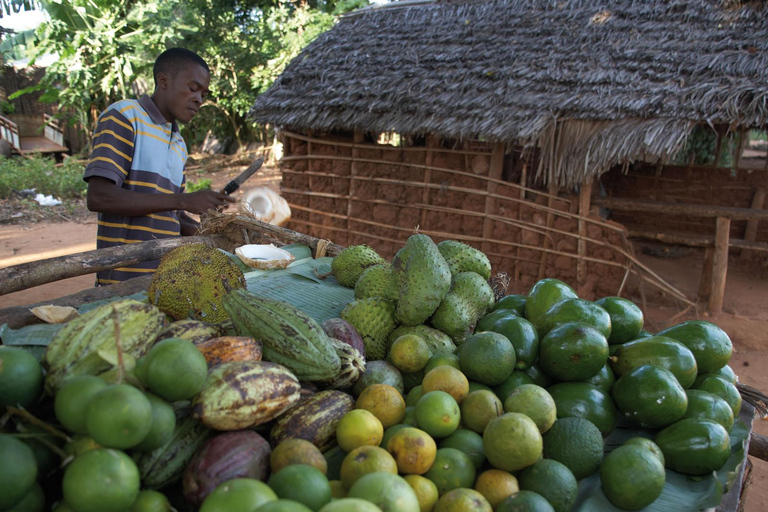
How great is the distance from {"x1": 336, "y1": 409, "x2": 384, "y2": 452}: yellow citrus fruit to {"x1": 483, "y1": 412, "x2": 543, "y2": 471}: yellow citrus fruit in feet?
1.07

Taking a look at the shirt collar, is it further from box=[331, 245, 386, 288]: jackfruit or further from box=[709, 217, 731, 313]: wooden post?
box=[709, 217, 731, 313]: wooden post

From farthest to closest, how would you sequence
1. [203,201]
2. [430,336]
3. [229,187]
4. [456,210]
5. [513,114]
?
1. [456,210]
2. [513,114]
3. [229,187]
4. [203,201]
5. [430,336]

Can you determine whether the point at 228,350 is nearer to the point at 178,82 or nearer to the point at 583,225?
the point at 178,82

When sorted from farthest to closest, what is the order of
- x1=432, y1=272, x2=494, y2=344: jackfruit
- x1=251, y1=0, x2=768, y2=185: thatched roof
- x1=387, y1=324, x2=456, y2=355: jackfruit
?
x1=251, y1=0, x2=768, y2=185: thatched roof < x1=432, y1=272, x2=494, y2=344: jackfruit < x1=387, y1=324, x2=456, y2=355: jackfruit

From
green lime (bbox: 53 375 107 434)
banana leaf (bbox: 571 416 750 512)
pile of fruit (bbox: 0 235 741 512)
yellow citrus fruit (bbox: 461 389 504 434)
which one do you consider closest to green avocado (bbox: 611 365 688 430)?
pile of fruit (bbox: 0 235 741 512)

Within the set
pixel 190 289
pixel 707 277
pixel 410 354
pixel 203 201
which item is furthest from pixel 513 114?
pixel 190 289

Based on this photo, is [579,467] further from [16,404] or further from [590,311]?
[16,404]

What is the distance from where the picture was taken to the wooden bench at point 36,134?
1700 centimetres

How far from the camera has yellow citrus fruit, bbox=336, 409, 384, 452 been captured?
4.48 ft

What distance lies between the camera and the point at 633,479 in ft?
4.59

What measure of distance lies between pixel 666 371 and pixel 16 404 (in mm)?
1917

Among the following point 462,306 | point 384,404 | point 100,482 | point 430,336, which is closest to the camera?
point 100,482

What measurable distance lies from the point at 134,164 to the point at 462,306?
2.20 metres

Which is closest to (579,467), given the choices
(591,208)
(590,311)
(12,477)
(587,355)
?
(587,355)
